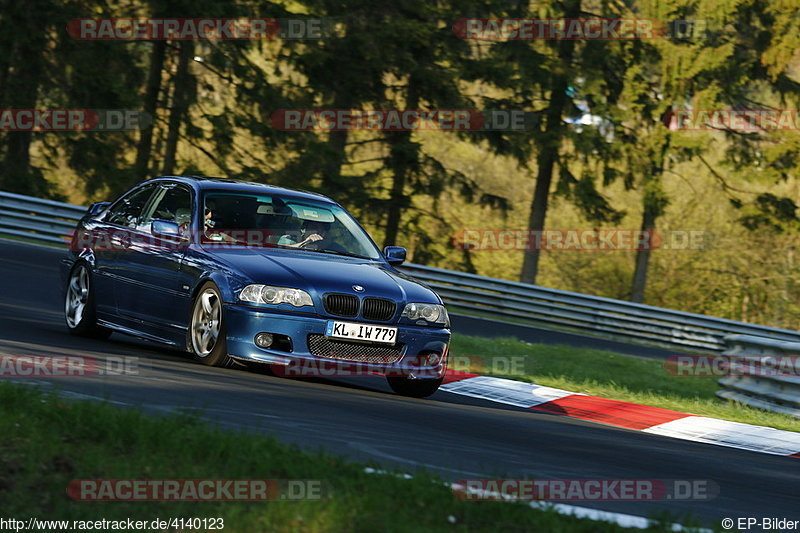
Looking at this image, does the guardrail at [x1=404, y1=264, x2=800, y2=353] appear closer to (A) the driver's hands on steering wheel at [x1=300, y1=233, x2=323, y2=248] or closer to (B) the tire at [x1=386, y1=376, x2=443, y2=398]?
(A) the driver's hands on steering wheel at [x1=300, y1=233, x2=323, y2=248]

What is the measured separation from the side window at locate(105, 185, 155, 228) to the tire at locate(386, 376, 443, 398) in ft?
8.79

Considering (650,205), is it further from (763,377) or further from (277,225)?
(277,225)

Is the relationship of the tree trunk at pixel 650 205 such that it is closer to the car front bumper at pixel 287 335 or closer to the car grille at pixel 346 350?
the car grille at pixel 346 350

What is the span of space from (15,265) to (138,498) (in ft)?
42.4

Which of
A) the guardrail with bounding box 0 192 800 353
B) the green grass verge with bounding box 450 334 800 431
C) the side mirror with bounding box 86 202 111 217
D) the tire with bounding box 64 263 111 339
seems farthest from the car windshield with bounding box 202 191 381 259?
the guardrail with bounding box 0 192 800 353

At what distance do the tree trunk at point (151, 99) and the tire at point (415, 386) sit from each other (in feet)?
79.0

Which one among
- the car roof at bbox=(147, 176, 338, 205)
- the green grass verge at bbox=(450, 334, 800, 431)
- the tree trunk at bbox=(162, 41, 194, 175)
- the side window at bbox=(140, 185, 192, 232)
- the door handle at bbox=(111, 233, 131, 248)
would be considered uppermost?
the tree trunk at bbox=(162, 41, 194, 175)

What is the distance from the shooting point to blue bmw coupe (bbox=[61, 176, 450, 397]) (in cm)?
862

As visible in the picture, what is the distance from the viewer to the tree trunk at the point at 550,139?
31.0 m

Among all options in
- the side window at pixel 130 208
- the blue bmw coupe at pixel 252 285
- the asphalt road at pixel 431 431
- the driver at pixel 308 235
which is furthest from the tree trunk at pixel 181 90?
the driver at pixel 308 235

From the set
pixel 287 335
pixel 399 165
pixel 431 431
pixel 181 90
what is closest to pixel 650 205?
pixel 399 165

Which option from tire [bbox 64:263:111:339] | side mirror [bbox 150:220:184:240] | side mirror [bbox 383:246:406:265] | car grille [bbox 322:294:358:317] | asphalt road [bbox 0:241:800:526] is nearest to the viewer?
asphalt road [bbox 0:241:800:526]

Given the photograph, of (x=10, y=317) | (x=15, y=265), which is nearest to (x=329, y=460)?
(x=10, y=317)

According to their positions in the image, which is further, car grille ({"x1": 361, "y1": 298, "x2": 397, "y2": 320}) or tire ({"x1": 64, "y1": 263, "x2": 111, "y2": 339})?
tire ({"x1": 64, "y1": 263, "x2": 111, "y2": 339})
